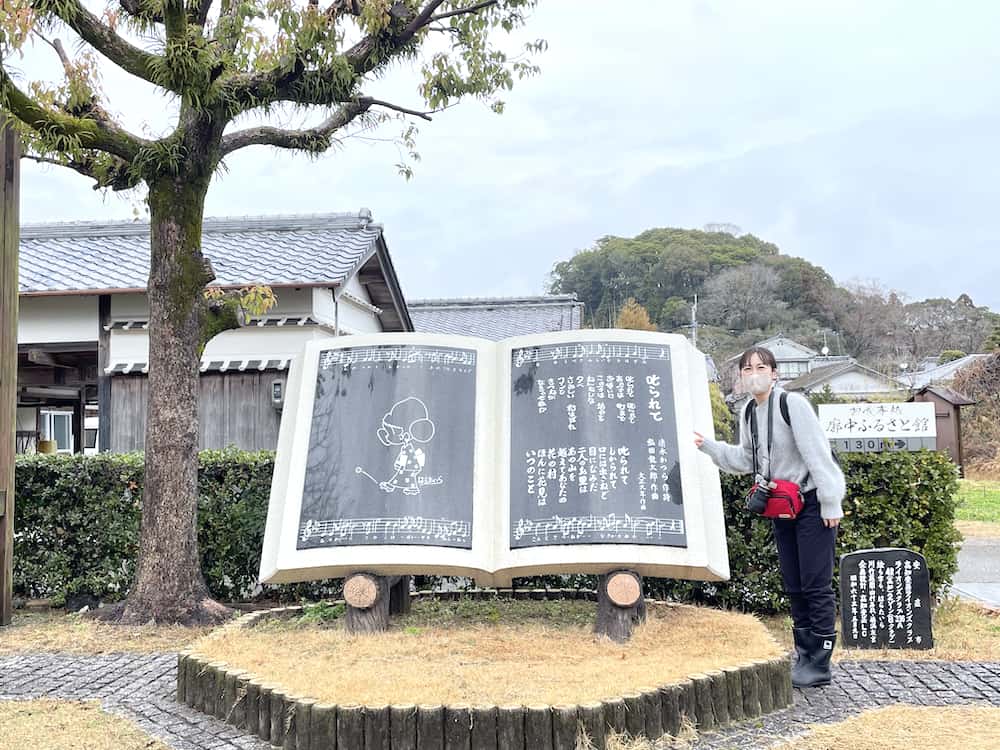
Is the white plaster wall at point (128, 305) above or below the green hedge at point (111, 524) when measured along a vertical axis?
above

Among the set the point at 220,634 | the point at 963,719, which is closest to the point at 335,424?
the point at 220,634

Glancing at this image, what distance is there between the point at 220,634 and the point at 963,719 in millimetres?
4030

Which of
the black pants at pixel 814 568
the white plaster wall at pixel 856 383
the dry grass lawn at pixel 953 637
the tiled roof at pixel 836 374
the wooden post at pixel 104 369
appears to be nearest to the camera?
the black pants at pixel 814 568

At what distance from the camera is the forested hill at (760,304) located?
50.8 metres

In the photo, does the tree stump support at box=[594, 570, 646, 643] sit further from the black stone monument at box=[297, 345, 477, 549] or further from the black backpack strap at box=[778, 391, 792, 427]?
the black backpack strap at box=[778, 391, 792, 427]

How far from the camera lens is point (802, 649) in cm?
527

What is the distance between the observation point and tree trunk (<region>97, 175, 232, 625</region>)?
7.16 metres

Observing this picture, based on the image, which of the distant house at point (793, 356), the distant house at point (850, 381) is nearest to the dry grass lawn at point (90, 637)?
the distant house at point (850, 381)

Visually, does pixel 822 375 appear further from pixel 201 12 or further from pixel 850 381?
pixel 201 12

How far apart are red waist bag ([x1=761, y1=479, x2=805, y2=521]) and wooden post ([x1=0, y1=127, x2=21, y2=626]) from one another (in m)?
5.71

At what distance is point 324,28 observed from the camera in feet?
22.0

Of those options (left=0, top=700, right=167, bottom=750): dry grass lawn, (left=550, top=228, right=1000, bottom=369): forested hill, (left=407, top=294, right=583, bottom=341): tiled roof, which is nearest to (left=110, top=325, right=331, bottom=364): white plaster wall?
(left=0, top=700, right=167, bottom=750): dry grass lawn

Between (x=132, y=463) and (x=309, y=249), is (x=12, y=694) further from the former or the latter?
(x=309, y=249)

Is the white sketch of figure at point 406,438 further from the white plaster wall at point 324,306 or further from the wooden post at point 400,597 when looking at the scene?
the white plaster wall at point 324,306
